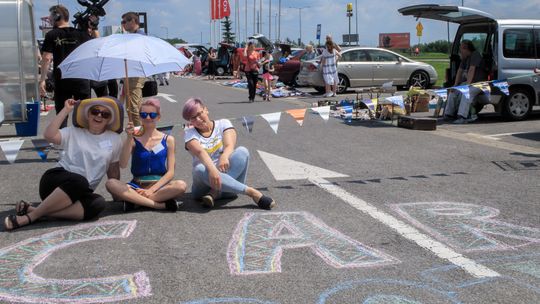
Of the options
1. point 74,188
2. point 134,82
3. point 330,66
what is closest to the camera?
point 74,188

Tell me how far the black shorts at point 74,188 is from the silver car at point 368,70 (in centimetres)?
1507

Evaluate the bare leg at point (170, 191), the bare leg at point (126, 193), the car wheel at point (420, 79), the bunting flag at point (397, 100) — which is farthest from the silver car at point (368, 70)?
the bare leg at point (126, 193)

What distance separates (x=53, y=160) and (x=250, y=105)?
938 cm

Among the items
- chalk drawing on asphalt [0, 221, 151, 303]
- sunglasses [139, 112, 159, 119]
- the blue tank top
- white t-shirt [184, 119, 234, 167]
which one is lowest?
chalk drawing on asphalt [0, 221, 151, 303]

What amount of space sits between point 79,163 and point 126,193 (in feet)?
1.59

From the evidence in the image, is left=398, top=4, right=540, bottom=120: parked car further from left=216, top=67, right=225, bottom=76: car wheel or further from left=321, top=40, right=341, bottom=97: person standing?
left=216, top=67, right=225, bottom=76: car wheel

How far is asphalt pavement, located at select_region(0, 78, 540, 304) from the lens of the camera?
3.52 m

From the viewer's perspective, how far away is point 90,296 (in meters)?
3.44

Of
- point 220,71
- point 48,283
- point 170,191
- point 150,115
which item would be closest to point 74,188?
point 170,191

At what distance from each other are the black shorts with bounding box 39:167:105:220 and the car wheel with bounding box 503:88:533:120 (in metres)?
9.39

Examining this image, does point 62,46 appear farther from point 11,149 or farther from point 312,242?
point 312,242

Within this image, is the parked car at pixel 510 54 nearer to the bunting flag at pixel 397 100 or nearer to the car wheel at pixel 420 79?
the bunting flag at pixel 397 100

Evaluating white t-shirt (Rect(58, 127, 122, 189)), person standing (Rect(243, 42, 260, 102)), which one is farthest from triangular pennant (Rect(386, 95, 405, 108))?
white t-shirt (Rect(58, 127, 122, 189))

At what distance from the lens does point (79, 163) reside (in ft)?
16.5
